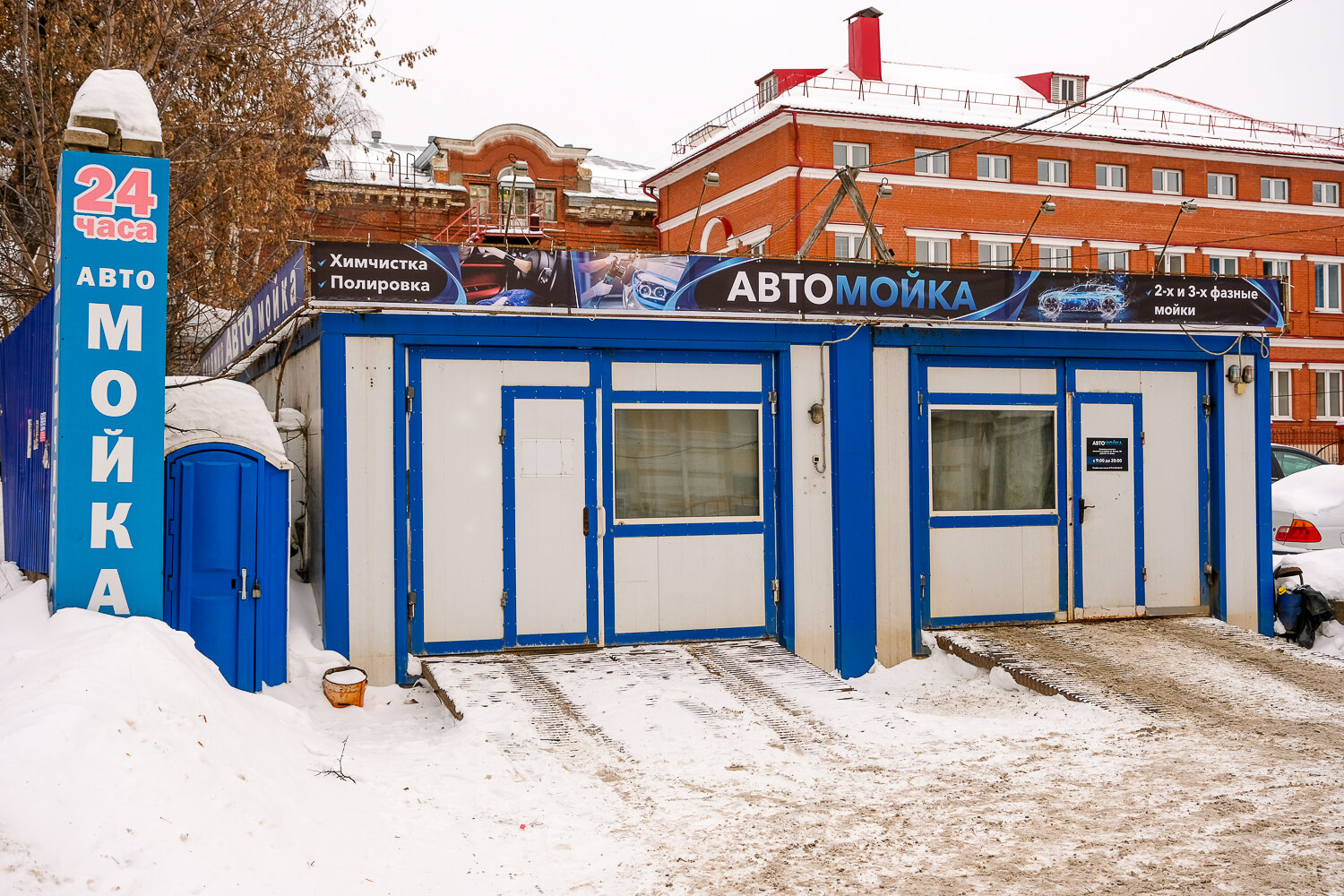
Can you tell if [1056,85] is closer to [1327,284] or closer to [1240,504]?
[1327,284]

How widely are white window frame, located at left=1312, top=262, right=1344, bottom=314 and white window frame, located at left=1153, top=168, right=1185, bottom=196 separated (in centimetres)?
615

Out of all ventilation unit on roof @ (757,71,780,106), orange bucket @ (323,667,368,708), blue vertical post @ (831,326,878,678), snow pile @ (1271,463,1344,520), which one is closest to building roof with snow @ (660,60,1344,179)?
ventilation unit on roof @ (757,71,780,106)

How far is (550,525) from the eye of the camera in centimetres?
837

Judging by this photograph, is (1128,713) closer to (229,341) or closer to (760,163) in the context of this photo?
(229,341)

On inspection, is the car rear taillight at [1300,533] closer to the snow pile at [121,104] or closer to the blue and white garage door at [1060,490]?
the blue and white garage door at [1060,490]

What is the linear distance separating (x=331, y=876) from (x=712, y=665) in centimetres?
396

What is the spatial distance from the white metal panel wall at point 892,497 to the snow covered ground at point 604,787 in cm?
150

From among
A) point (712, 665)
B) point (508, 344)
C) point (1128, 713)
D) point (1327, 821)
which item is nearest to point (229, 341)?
point (508, 344)

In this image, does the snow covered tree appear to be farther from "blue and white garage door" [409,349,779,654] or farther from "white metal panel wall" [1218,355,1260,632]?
"white metal panel wall" [1218,355,1260,632]

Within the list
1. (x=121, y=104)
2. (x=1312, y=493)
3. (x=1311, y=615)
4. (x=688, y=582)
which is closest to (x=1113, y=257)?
(x=1312, y=493)

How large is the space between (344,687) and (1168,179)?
3579 centimetres

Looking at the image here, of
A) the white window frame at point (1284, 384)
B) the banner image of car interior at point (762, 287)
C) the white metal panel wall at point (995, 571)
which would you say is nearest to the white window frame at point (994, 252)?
the white window frame at point (1284, 384)

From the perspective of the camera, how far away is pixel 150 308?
579cm

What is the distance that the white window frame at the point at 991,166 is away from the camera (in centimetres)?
3344
